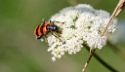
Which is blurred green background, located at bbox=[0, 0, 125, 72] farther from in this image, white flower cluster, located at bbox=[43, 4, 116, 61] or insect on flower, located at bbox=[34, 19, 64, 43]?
white flower cluster, located at bbox=[43, 4, 116, 61]

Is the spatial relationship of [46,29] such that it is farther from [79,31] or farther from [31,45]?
[31,45]

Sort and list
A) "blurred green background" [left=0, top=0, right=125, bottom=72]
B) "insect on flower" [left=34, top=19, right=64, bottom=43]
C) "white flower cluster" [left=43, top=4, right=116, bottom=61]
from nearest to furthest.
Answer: "white flower cluster" [left=43, top=4, right=116, bottom=61]
"insect on flower" [left=34, top=19, right=64, bottom=43]
"blurred green background" [left=0, top=0, right=125, bottom=72]

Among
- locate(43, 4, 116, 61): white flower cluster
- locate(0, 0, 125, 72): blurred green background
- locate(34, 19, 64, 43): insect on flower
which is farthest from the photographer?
locate(0, 0, 125, 72): blurred green background

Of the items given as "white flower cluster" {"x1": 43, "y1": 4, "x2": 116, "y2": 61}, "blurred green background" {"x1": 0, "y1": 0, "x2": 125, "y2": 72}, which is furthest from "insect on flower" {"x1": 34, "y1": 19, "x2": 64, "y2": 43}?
Answer: "blurred green background" {"x1": 0, "y1": 0, "x2": 125, "y2": 72}

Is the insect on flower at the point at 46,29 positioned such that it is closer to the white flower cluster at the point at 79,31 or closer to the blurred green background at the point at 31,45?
the white flower cluster at the point at 79,31

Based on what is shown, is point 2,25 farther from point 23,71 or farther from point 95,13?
point 95,13
